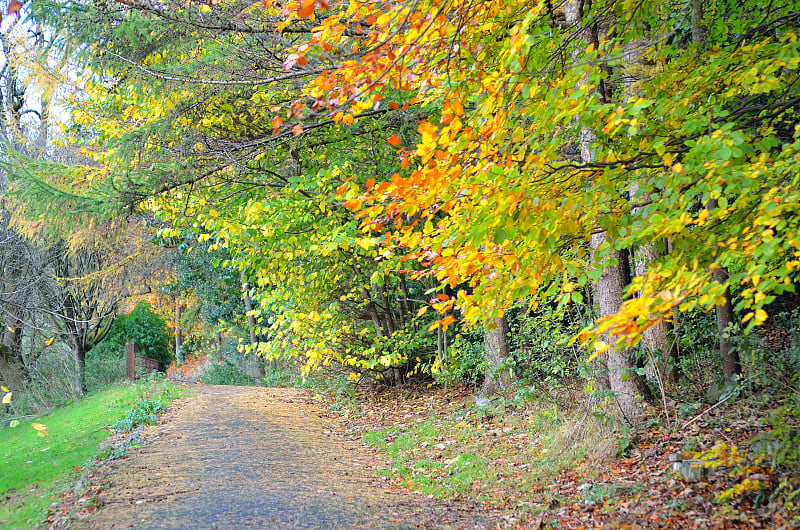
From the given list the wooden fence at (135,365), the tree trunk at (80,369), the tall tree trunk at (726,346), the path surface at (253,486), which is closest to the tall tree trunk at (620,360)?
the tall tree trunk at (726,346)

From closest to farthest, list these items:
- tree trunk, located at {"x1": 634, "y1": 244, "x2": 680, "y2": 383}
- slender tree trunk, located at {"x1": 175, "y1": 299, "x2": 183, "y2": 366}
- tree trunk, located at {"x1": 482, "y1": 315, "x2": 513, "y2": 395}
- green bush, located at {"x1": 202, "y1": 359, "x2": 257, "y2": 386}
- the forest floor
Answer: the forest floor, tree trunk, located at {"x1": 634, "y1": 244, "x2": 680, "y2": 383}, tree trunk, located at {"x1": 482, "y1": 315, "x2": 513, "y2": 395}, green bush, located at {"x1": 202, "y1": 359, "x2": 257, "y2": 386}, slender tree trunk, located at {"x1": 175, "y1": 299, "x2": 183, "y2": 366}

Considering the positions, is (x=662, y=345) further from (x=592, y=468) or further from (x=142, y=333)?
(x=142, y=333)

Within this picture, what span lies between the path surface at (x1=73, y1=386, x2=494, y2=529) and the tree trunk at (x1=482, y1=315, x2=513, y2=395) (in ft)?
7.60

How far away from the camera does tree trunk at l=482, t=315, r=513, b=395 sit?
9098 millimetres

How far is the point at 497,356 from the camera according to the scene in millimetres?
9227

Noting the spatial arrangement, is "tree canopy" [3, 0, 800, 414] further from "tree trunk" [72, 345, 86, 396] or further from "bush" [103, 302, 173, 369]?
"bush" [103, 302, 173, 369]

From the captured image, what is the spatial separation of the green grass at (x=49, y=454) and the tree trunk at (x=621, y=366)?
550 cm

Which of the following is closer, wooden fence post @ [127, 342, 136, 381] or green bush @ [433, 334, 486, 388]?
green bush @ [433, 334, 486, 388]

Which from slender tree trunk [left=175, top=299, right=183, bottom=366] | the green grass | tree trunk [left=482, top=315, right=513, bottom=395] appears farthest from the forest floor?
slender tree trunk [left=175, top=299, right=183, bottom=366]

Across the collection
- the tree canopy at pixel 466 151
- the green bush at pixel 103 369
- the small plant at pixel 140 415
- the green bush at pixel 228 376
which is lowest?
the green bush at pixel 228 376

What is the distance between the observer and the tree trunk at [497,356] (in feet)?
29.9

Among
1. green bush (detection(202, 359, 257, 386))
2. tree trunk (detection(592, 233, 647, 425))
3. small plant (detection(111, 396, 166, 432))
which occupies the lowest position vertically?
green bush (detection(202, 359, 257, 386))

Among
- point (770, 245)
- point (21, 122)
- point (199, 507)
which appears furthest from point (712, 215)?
point (21, 122)

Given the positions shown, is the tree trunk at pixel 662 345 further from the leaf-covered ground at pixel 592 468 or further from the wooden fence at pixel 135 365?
the wooden fence at pixel 135 365
